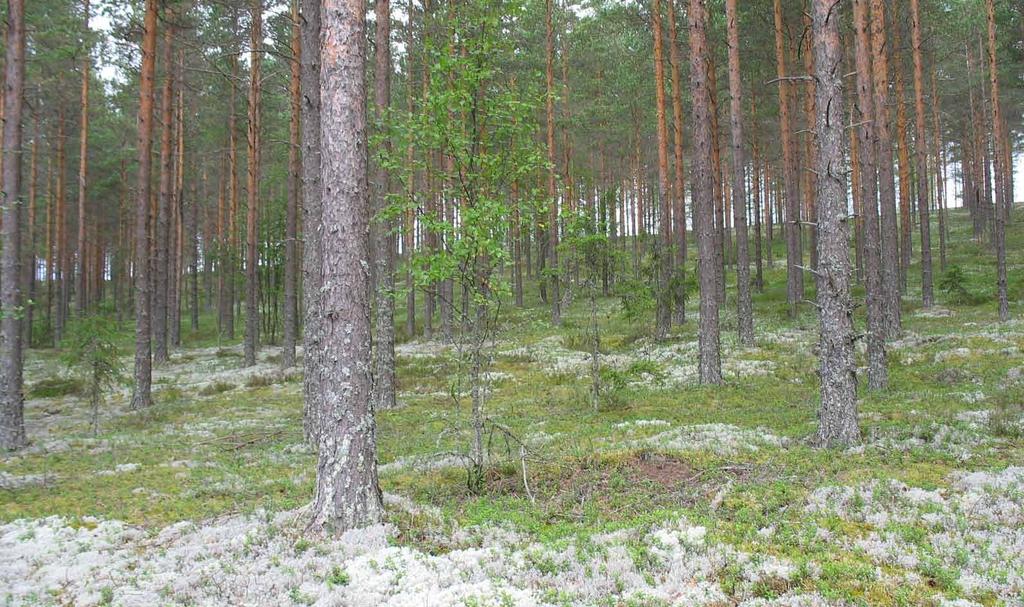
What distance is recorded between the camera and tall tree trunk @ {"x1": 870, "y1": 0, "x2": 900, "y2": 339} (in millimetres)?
18047

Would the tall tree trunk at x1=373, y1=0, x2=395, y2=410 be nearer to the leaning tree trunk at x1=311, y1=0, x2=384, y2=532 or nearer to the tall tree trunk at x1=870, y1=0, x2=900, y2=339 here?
the leaning tree trunk at x1=311, y1=0, x2=384, y2=532

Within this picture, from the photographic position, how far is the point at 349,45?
23.1ft

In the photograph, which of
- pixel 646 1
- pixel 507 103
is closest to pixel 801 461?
pixel 507 103

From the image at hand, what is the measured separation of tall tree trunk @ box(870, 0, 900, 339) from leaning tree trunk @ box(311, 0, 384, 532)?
16367mm

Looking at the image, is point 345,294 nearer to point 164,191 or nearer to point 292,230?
point 292,230

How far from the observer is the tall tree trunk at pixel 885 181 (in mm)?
18047

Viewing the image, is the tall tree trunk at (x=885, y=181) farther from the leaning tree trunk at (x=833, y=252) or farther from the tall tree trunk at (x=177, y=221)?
the tall tree trunk at (x=177, y=221)

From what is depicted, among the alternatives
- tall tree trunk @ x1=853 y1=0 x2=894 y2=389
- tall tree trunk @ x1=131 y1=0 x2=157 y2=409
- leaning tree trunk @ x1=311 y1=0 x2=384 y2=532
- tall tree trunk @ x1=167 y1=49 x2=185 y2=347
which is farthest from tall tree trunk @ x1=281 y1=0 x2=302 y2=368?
tall tree trunk @ x1=853 y1=0 x2=894 y2=389

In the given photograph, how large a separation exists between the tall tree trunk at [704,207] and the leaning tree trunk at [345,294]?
10627 mm


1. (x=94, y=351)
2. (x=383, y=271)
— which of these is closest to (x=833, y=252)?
(x=383, y=271)

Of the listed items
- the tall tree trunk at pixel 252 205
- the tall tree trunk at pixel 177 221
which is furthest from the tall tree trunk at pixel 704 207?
the tall tree trunk at pixel 177 221

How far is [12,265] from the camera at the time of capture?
1283 cm

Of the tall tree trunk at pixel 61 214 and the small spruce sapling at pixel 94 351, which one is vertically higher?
the tall tree trunk at pixel 61 214

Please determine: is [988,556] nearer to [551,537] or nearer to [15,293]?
[551,537]
